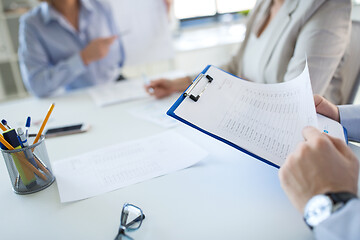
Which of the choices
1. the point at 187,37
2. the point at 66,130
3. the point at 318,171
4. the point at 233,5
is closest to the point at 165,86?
the point at 66,130

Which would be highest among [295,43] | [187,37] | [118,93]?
[295,43]

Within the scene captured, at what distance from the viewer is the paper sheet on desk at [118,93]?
1.18 m

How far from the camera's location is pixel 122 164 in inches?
27.7

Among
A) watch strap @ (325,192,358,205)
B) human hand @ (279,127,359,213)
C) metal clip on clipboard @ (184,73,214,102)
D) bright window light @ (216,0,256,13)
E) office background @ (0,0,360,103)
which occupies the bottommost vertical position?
office background @ (0,0,360,103)

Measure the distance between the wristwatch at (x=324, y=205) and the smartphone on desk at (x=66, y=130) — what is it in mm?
689

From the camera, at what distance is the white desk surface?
1.59 feet

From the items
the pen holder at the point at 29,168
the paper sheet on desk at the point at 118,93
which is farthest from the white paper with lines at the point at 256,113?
the paper sheet on desk at the point at 118,93

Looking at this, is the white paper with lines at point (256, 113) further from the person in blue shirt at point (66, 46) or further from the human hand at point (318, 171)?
the person in blue shirt at point (66, 46)

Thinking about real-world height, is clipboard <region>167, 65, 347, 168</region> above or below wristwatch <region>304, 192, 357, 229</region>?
above

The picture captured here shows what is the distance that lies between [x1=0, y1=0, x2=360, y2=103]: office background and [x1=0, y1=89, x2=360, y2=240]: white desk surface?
6.20ft

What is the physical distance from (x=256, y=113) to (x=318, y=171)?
205 millimetres

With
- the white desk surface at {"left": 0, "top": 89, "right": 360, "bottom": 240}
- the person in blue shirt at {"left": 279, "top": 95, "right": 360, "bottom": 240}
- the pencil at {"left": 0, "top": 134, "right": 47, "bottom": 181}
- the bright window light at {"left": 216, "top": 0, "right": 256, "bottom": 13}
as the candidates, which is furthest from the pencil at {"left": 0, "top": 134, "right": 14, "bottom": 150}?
the bright window light at {"left": 216, "top": 0, "right": 256, "bottom": 13}

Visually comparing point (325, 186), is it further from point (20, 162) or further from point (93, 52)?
point (93, 52)

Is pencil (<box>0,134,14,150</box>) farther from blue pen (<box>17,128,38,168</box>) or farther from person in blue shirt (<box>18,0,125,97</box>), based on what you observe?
person in blue shirt (<box>18,0,125,97</box>)
